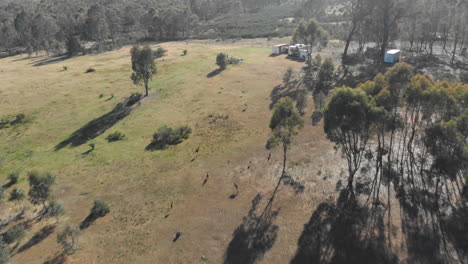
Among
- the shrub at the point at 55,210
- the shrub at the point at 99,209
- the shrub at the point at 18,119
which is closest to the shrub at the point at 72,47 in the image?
the shrub at the point at 18,119

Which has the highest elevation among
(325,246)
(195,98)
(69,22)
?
(69,22)

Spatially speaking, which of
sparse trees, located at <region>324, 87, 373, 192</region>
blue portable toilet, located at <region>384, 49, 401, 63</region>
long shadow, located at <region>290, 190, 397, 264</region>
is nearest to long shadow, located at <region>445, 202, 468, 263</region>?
long shadow, located at <region>290, 190, 397, 264</region>

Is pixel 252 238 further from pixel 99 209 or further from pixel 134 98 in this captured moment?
pixel 134 98

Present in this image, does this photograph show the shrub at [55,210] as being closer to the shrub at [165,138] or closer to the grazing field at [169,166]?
the grazing field at [169,166]

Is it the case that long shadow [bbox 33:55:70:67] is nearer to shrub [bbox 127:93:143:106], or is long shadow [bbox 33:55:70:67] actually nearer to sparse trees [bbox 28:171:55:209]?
shrub [bbox 127:93:143:106]

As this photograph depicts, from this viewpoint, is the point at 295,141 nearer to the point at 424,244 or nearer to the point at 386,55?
the point at 424,244

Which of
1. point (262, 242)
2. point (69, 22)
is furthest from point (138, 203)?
point (69, 22)
